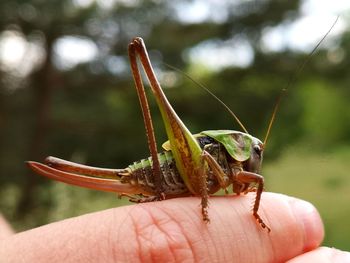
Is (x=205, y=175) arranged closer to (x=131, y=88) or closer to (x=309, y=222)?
(x=309, y=222)

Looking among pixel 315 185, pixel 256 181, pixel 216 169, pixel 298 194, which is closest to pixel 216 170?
pixel 216 169

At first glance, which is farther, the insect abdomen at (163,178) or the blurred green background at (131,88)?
the blurred green background at (131,88)

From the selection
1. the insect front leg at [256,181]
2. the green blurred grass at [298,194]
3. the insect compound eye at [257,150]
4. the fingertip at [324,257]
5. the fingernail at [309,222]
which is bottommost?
the green blurred grass at [298,194]

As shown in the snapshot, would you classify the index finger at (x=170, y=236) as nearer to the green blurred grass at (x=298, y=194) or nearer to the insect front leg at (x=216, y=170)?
the insect front leg at (x=216, y=170)

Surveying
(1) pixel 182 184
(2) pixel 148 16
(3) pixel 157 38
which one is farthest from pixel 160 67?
(1) pixel 182 184

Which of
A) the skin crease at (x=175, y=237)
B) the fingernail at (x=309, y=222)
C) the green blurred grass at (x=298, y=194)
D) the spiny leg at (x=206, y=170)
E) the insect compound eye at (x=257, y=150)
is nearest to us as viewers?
the skin crease at (x=175, y=237)

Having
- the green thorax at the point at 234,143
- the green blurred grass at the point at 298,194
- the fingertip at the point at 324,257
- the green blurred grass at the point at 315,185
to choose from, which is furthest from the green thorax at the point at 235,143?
the green blurred grass at the point at 315,185
